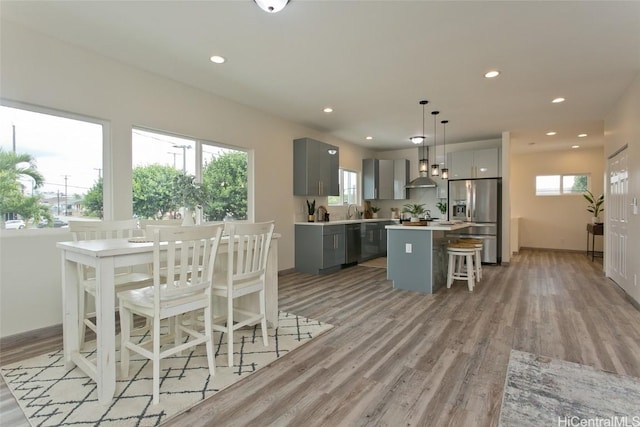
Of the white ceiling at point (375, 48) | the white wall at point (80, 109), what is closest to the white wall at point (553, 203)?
the white ceiling at point (375, 48)

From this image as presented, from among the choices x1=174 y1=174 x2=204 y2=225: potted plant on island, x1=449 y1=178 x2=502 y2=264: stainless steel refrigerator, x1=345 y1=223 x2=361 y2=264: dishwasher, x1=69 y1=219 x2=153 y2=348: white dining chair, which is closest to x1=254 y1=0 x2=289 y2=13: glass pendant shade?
x1=174 y1=174 x2=204 y2=225: potted plant on island

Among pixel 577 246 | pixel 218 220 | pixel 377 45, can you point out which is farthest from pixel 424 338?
pixel 577 246

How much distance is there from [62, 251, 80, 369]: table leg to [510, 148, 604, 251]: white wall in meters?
10.0

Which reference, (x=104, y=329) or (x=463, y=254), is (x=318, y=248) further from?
(x=104, y=329)

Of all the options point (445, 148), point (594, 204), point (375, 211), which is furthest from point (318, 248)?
point (594, 204)

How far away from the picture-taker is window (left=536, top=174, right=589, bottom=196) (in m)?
8.25

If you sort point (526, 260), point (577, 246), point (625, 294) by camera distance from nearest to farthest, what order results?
1. point (625, 294)
2. point (526, 260)
3. point (577, 246)

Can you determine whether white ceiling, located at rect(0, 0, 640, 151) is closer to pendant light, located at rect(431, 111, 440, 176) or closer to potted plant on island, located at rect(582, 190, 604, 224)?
pendant light, located at rect(431, 111, 440, 176)

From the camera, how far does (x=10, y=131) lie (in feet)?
9.16

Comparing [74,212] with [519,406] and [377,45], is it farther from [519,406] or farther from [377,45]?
[519,406]

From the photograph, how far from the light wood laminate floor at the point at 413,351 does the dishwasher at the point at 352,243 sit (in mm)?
1460

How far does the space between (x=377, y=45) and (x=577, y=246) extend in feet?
28.2

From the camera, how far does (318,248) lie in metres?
5.54

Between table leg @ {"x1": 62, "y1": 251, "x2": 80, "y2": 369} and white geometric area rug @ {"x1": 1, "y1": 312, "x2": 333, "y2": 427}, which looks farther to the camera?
table leg @ {"x1": 62, "y1": 251, "x2": 80, "y2": 369}
